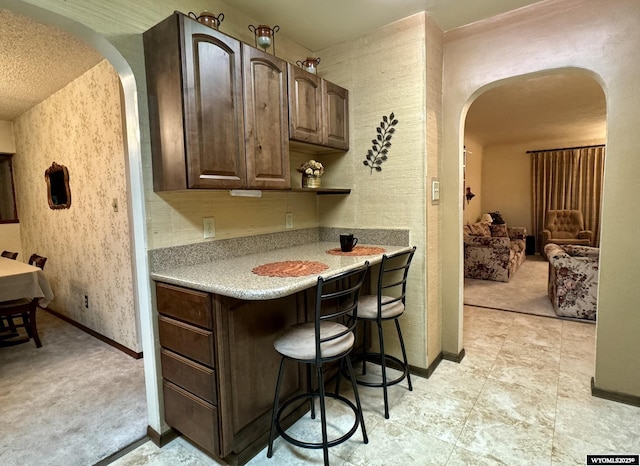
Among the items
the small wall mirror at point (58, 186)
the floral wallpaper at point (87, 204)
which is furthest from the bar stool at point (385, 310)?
the small wall mirror at point (58, 186)

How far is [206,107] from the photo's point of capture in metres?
1.61

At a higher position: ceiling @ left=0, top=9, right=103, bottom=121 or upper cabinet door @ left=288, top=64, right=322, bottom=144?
ceiling @ left=0, top=9, right=103, bottom=121

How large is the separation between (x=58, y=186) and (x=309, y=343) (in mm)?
3770

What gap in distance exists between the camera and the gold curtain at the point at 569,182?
23.1 ft

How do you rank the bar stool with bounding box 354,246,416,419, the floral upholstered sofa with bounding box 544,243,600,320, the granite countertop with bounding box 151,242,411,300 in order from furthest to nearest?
the floral upholstered sofa with bounding box 544,243,600,320 → the bar stool with bounding box 354,246,416,419 → the granite countertop with bounding box 151,242,411,300

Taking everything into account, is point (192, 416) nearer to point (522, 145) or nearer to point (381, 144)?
point (381, 144)

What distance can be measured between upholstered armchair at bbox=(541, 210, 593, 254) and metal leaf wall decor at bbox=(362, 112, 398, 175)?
6.02 meters

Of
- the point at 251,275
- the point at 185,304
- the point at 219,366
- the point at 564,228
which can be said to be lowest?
the point at 219,366

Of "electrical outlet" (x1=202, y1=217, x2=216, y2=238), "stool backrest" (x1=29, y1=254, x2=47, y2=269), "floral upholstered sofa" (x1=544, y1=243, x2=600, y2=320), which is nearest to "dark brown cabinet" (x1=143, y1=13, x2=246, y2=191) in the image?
"electrical outlet" (x1=202, y1=217, x2=216, y2=238)

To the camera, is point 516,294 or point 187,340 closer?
point 187,340

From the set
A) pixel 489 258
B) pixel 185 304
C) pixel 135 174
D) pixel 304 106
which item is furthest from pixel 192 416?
pixel 489 258

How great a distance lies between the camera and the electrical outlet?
2.02m

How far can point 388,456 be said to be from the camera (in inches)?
66.4

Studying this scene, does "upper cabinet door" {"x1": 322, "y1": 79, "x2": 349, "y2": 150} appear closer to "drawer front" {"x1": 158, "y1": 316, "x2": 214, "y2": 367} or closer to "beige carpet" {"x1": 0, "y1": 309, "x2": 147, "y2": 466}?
"drawer front" {"x1": 158, "y1": 316, "x2": 214, "y2": 367}
